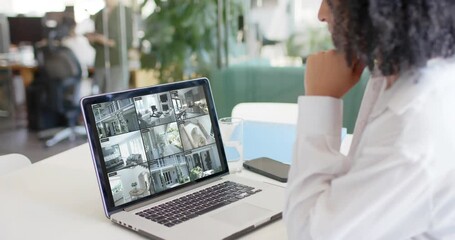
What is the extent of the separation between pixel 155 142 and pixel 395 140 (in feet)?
1.99

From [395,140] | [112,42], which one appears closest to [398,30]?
[395,140]

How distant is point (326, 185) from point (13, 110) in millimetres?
4398

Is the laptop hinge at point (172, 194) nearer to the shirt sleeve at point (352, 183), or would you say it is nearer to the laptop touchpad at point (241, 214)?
the laptop touchpad at point (241, 214)

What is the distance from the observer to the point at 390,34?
655 millimetres

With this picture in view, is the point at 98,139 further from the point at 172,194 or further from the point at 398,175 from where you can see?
the point at 398,175

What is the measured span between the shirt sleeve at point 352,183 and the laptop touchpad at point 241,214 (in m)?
0.20

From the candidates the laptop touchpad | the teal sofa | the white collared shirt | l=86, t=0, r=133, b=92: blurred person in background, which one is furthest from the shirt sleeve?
l=86, t=0, r=133, b=92: blurred person in background

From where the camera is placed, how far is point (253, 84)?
3.54 m

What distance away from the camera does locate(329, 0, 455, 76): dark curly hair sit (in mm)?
646

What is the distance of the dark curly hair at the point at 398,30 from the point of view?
0.65 meters

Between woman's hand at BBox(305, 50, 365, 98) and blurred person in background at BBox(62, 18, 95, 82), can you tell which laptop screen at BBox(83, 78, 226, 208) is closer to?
woman's hand at BBox(305, 50, 365, 98)

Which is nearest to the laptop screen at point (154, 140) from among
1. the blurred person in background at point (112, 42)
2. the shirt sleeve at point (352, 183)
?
the shirt sleeve at point (352, 183)

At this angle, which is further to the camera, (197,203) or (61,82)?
(61,82)

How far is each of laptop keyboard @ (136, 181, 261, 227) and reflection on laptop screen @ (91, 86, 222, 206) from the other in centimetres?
5
